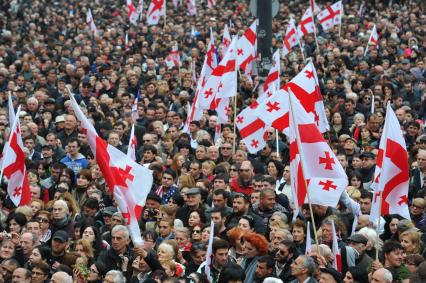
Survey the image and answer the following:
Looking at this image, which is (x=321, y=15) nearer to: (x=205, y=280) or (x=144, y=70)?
(x=144, y=70)

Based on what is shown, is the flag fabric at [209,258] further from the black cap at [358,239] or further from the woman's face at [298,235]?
the black cap at [358,239]

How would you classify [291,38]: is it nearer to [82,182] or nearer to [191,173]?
[191,173]

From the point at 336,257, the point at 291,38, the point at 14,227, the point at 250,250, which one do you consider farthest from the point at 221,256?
the point at 291,38

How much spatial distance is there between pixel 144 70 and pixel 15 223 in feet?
38.5

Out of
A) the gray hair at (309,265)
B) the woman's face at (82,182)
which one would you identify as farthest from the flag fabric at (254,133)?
the gray hair at (309,265)

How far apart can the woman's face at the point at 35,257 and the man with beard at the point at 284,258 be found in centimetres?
230

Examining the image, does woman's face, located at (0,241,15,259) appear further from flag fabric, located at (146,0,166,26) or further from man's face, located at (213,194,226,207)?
flag fabric, located at (146,0,166,26)

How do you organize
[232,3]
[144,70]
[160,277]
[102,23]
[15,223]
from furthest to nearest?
[232,3] < [102,23] < [144,70] < [15,223] < [160,277]

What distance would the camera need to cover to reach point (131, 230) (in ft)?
29.4

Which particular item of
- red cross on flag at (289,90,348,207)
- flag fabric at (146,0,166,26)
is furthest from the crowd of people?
flag fabric at (146,0,166,26)

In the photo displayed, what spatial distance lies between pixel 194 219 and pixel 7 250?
1871 mm

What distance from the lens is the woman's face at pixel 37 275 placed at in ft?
30.4

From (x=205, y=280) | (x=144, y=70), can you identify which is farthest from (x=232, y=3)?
(x=205, y=280)

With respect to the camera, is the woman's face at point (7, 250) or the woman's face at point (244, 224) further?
the woman's face at point (7, 250)
